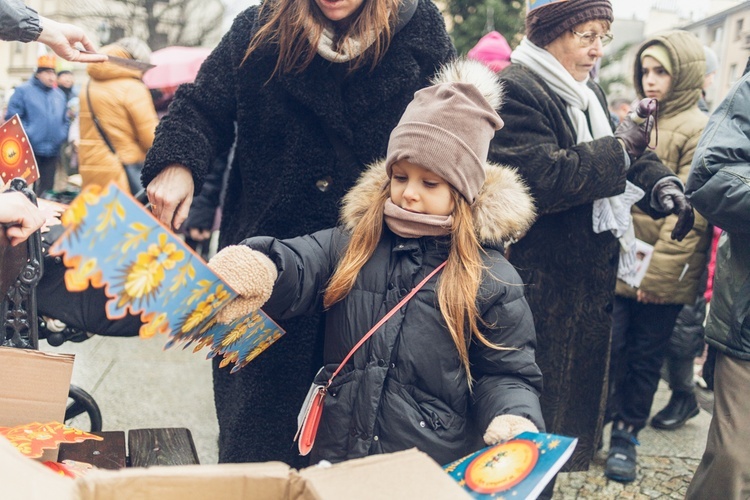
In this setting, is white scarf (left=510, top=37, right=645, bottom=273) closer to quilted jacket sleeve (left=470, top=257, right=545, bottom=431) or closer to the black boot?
quilted jacket sleeve (left=470, top=257, right=545, bottom=431)

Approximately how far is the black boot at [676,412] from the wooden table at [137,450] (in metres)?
2.97

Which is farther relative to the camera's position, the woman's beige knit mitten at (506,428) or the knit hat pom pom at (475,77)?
the knit hat pom pom at (475,77)

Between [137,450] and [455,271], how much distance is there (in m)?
0.94

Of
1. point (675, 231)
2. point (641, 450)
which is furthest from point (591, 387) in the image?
point (641, 450)

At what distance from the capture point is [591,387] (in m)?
3.21

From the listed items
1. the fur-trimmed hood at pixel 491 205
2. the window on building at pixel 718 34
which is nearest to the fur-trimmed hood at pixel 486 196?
the fur-trimmed hood at pixel 491 205

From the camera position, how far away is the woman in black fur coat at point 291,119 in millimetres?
2201

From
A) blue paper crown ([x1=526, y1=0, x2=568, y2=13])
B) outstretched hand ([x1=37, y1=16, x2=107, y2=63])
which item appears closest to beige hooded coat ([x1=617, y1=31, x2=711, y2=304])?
blue paper crown ([x1=526, y1=0, x2=568, y2=13])

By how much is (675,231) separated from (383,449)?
1.69 meters

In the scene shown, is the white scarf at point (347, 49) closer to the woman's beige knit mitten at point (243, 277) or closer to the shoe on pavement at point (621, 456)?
the woman's beige knit mitten at point (243, 277)

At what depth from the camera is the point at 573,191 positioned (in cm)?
283

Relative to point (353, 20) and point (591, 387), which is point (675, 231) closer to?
point (591, 387)

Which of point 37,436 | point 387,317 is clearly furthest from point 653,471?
point 37,436

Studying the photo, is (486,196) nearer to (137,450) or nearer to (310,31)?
(310,31)
